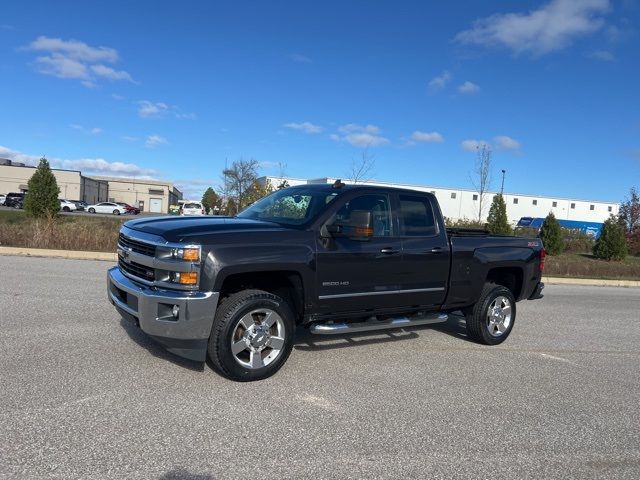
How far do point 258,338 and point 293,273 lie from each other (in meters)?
0.70

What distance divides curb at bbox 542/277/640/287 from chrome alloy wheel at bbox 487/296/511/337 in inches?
404

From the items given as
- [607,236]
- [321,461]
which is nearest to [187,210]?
[607,236]

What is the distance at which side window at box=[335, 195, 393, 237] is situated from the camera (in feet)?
18.6

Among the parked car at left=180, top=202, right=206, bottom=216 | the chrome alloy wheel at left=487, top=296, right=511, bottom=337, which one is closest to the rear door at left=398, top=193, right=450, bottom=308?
the chrome alloy wheel at left=487, top=296, right=511, bottom=337

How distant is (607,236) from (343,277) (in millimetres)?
25138

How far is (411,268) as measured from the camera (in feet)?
19.7

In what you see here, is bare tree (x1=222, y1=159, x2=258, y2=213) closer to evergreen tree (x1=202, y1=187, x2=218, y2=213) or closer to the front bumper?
evergreen tree (x1=202, y1=187, x2=218, y2=213)

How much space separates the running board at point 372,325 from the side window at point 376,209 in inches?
37.9

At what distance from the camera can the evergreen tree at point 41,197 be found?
22500mm

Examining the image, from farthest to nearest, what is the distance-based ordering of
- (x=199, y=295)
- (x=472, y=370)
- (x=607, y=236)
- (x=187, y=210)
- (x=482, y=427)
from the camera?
(x=187, y=210) < (x=607, y=236) < (x=472, y=370) < (x=199, y=295) < (x=482, y=427)

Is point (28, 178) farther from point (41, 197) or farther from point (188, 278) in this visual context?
point (188, 278)

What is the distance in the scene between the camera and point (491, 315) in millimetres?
7062

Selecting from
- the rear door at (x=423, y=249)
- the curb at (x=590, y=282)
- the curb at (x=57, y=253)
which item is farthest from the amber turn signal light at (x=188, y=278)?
the curb at (x=590, y=282)

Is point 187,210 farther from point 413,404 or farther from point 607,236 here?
point 413,404
